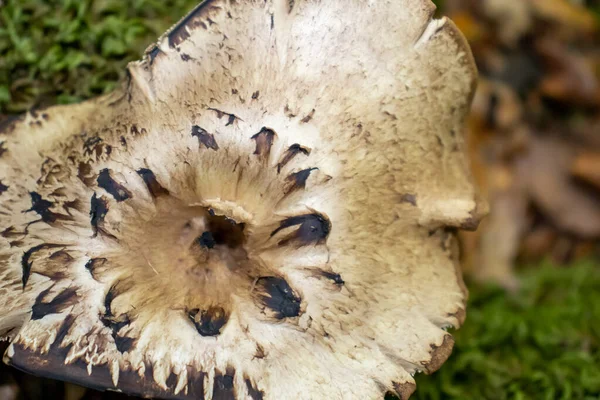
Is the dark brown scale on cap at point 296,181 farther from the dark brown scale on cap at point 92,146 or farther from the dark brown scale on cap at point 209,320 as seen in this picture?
the dark brown scale on cap at point 92,146

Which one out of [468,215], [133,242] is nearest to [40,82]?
[133,242]

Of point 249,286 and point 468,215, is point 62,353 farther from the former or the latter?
point 468,215

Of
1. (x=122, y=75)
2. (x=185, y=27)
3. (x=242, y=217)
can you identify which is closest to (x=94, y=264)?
(x=242, y=217)

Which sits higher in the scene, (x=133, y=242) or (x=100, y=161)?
(x=100, y=161)

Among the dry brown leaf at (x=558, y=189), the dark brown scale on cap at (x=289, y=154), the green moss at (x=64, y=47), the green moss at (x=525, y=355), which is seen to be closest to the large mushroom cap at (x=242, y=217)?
the dark brown scale on cap at (x=289, y=154)

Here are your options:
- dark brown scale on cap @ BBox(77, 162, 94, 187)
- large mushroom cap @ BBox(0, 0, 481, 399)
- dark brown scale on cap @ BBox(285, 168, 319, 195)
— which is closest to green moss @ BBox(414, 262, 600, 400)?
large mushroom cap @ BBox(0, 0, 481, 399)

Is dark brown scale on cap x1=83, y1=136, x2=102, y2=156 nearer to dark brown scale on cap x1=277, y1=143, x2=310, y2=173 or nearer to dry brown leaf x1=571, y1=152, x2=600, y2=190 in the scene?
dark brown scale on cap x1=277, y1=143, x2=310, y2=173

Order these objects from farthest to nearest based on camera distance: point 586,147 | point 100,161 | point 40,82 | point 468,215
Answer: point 586,147, point 40,82, point 468,215, point 100,161

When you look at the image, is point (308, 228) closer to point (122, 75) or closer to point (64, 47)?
point (122, 75)
